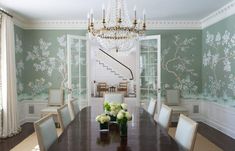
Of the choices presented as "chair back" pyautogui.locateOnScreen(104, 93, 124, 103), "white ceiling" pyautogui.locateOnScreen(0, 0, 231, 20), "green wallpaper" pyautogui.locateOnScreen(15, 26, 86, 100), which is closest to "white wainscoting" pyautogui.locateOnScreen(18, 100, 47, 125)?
"green wallpaper" pyautogui.locateOnScreen(15, 26, 86, 100)

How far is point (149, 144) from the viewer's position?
2129 millimetres

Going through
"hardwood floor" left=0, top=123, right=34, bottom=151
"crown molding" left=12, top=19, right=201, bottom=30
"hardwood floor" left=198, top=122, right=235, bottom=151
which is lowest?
"hardwood floor" left=198, top=122, right=235, bottom=151

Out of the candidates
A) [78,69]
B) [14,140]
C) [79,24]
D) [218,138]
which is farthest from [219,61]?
[14,140]

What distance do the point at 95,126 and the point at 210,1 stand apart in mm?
3385

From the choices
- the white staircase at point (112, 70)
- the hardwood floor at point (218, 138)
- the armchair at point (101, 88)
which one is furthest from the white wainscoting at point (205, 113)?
the white staircase at point (112, 70)

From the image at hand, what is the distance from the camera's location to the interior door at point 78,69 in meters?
6.29

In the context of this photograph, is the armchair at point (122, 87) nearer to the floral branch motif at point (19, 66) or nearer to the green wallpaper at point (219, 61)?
the green wallpaper at point (219, 61)

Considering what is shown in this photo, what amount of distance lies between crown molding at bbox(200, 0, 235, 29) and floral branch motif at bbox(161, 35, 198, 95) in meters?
0.52

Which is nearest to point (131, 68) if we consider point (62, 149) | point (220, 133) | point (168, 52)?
point (168, 52)

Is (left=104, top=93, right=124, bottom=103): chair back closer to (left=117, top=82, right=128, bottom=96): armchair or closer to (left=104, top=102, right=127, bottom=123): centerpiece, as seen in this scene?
(left=104, top=102, right=127, bottom=123): centerpiece

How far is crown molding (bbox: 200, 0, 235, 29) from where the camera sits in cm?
490

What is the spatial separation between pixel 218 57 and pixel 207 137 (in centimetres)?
182

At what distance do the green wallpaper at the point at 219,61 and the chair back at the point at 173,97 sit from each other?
0.73m

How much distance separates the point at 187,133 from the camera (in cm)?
223
